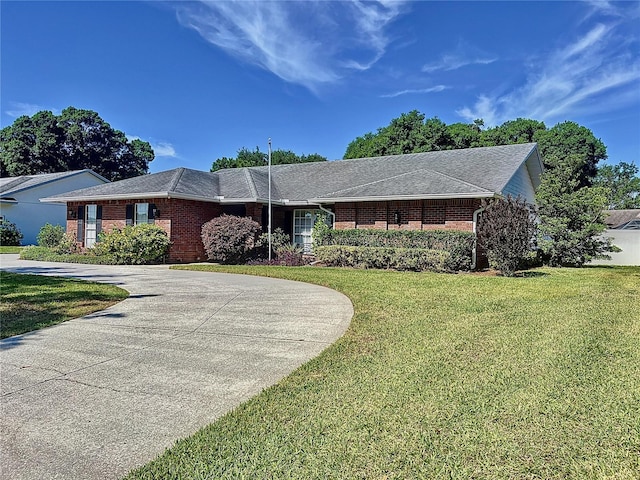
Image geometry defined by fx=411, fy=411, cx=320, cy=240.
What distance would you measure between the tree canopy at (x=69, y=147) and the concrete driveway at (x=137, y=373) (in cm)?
4351

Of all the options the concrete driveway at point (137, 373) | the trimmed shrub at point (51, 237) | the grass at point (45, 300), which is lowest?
the concrete driveway at point (137, 373)

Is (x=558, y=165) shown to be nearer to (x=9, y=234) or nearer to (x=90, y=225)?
(x=90, y=225)

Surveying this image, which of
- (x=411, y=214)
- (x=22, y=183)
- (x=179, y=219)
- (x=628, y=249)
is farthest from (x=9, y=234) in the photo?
(x=628, y=249)

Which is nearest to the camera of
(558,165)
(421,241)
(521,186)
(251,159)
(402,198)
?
(421,241)

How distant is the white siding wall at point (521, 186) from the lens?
15491 millimetres

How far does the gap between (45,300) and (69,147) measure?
44256 millimetres

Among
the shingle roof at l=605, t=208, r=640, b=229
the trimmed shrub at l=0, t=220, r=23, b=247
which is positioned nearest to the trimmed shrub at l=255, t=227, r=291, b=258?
the trimmed shrub at l=0, t=220, r=23, b=247

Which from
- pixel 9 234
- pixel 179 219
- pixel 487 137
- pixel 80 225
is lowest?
pixel 9 234

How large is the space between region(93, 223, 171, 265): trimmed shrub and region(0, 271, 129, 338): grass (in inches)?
183

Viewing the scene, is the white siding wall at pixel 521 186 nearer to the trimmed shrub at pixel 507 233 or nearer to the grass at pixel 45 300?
the trimmed shrub at pixel 507 233

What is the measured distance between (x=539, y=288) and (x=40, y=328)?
948cm

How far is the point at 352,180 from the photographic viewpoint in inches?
736

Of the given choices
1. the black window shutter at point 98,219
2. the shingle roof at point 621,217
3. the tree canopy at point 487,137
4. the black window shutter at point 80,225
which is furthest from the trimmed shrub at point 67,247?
the shingle roof at point 621,217

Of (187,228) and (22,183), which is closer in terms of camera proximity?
(187,228)
